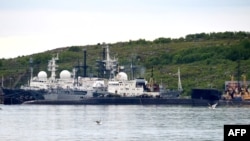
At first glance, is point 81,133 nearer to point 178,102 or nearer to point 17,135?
point 17,135

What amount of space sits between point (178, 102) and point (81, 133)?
349ft

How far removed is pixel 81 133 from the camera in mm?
90750

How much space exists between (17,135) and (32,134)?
7.45ft

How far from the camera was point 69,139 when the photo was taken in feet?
270

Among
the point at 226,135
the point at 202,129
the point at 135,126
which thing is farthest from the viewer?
the point at 135,126

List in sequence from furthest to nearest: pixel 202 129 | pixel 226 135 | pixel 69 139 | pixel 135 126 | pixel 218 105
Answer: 1. pixel 218 105
2. pixel 135 126
3. pixel 202 129
4. pixel 69 139
5. pixel 226 135

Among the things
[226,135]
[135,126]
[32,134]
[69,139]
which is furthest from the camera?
[135,126]

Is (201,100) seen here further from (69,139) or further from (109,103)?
(69,139)

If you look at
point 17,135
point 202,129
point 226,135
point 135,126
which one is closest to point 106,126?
point 135,126

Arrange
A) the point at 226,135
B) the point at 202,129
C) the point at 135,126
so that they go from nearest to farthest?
1. the point at 226,135
2. the point at 202,129
3. the point at 135,126

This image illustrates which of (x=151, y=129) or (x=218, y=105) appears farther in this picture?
(x=218, y=105)

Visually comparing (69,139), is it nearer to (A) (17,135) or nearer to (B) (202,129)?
(A) (17,135)

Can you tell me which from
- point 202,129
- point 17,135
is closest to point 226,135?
point 17,135

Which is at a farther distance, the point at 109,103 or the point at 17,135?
the point at 109,103
